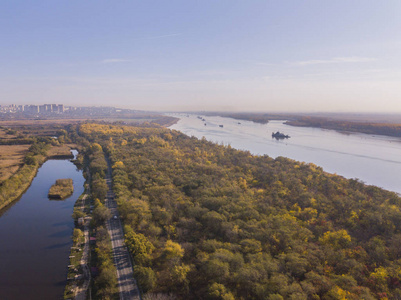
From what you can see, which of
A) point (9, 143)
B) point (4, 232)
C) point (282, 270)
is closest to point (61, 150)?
point (9, 143)

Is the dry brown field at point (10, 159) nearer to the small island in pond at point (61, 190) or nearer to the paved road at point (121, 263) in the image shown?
the small island in pond at point (61, 190)

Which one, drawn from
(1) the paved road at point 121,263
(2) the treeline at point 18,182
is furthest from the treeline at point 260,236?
(2) the treeline at point 18,182

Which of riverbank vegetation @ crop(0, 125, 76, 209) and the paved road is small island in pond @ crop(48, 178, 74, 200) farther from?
the paved road

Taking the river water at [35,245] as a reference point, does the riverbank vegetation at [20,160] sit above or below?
above

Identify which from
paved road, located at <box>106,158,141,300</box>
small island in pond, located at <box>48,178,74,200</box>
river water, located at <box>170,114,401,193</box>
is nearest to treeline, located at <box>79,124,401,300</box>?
paved road, located at <box>106,158,141,300</box>

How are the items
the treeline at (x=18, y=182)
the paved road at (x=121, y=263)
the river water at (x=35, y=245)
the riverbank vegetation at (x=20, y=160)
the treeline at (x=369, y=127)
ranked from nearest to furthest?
the paved road at (x=121, y=263) < the river water at (x=35, y=245) < the treeline at (x=18, y=182) < the riverbank vegetation at (x=20, y=160) < the treeline at (x=369, y=127)
